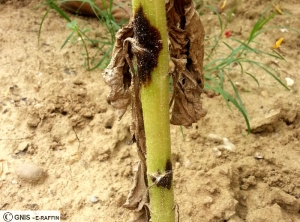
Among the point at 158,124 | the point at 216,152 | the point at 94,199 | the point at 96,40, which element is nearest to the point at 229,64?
the point at 216,152

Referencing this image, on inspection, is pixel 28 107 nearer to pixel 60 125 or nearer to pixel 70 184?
pixel 60 125

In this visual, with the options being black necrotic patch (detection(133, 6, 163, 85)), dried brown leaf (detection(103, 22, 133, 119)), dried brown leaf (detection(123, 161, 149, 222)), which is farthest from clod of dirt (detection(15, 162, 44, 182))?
black necrotic patch (detection(133, 6, 163, 85))

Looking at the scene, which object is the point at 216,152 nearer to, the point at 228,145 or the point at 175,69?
the point at 228,145

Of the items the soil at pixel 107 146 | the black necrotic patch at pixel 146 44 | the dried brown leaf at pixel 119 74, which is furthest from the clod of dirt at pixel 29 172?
the black necrotic patch at pixel 146 44

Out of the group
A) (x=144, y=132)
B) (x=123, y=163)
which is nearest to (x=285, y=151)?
(x=123, y=163)

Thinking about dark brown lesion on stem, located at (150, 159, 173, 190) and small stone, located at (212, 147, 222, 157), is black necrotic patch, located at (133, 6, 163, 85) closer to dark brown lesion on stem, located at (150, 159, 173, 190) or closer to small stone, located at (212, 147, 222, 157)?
dark brown lesion on stem, located at (150, 159, 173, 190)

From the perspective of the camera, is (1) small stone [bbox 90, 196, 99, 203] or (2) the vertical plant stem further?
(1) small stone [bbox 90, 196, 99, 203]
